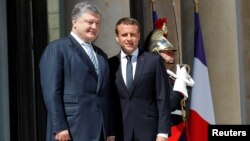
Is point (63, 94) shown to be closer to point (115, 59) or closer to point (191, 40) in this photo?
point (115, 59)

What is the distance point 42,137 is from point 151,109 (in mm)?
1772

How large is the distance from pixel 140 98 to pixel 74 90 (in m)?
0.58

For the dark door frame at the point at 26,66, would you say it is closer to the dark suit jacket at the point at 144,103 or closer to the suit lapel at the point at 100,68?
the dark suit jacket at the point at 144,103

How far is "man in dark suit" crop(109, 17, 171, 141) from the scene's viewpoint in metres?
4.68

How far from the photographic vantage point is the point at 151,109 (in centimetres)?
472

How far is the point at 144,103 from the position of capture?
4707mm

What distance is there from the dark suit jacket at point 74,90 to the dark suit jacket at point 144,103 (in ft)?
1.05

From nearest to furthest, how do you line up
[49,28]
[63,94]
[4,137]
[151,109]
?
[63,94]
[151,109]
[4,137]
[49,28]

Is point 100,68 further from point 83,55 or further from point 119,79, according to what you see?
point 119,79

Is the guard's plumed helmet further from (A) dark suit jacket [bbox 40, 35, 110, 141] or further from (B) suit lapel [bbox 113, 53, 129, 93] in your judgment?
(A) dark suit jacket [bbox 40, 35, 110, 141]

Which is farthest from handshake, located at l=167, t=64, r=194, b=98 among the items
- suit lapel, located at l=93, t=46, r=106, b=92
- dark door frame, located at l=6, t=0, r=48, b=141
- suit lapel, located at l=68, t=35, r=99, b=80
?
dark door frame, located at l=6, t=0, r=48, b=141

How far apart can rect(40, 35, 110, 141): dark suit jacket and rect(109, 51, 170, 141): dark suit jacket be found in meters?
0.32

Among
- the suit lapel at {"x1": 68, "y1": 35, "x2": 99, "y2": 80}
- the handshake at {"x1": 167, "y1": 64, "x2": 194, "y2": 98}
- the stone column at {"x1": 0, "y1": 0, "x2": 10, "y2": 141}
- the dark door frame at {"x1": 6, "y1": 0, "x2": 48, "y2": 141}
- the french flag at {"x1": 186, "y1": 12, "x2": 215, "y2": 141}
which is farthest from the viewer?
the french flag at {"x1": 186, "y1": 12, "x2": 215, "y2": 141}

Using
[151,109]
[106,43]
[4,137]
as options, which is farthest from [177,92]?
[4,137]
